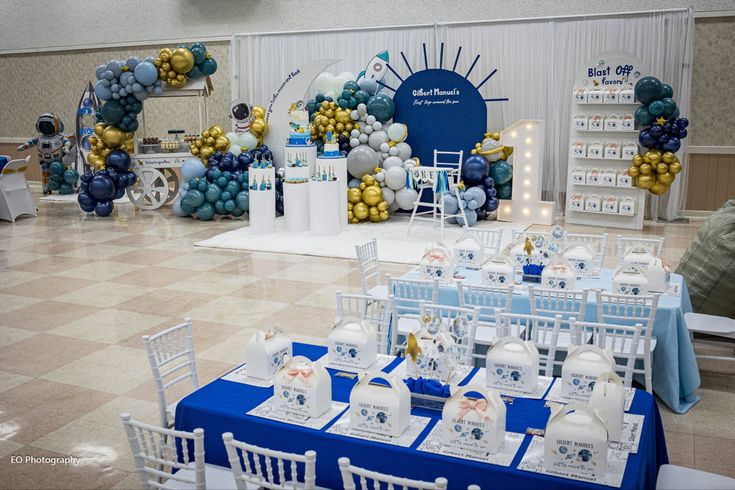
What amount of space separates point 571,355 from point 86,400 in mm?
3123

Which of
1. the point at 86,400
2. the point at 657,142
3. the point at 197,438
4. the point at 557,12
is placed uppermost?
the point at 557,12

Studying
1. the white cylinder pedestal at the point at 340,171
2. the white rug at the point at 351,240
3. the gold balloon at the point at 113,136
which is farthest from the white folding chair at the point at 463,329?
the gold balloon at the point at 113,136

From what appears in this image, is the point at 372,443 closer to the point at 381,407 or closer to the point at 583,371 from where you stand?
the point at 381,407

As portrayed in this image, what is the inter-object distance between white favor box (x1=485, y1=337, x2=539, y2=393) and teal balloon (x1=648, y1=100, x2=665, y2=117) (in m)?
7.38

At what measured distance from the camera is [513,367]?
299 centimetres

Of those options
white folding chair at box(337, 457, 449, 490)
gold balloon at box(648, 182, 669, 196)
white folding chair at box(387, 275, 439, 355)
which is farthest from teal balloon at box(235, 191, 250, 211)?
white folding chair at box(337, 457, 449, 490)

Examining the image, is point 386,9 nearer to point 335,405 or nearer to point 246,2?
point 246,2

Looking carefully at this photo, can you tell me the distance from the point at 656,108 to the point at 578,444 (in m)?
8.07

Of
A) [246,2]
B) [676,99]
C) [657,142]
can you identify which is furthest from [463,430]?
[246,2]

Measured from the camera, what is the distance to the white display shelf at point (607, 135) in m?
9.78

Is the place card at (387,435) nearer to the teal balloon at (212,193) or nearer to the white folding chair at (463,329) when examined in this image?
the white folding chair at (463,329)

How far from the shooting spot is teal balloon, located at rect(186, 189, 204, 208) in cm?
1080

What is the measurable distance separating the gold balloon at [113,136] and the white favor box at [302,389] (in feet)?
30.3

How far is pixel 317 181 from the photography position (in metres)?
9.45
